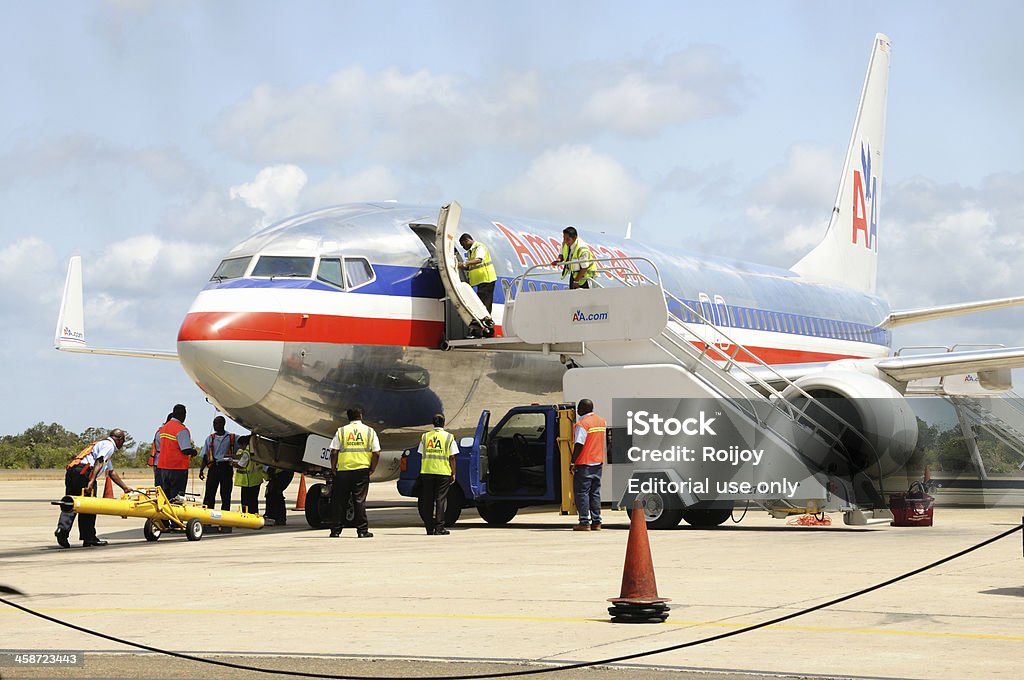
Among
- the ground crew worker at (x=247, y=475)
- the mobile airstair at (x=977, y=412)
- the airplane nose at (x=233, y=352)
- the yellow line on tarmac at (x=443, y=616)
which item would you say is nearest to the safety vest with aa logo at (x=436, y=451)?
the airplane nose at (x=233, y=352)

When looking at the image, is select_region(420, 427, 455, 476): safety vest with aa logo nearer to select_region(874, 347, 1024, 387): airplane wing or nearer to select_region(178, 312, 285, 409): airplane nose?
select_region(178, 312, 285, 409): airplane nose

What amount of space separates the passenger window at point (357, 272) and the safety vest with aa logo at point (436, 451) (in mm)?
2145

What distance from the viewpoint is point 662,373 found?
16.0m

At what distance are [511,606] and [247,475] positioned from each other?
9.68 metres

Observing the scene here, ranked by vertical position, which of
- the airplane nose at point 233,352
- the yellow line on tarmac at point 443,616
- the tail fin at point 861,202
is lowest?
the yellow line on tarmac at point 443,616

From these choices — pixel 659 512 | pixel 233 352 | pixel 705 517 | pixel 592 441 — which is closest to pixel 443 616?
pixel 592 441

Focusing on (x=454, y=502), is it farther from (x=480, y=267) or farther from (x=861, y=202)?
(x=861, y=202)

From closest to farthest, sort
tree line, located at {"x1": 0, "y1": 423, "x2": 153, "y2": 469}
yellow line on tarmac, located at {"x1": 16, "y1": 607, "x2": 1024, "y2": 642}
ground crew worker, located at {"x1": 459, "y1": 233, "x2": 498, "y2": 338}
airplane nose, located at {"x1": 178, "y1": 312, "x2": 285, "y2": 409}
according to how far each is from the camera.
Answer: yellow line on tarmac, located at {"x1": 16, "y1": 607, "x2": 1024, "y2": 642} → airplane nose, located at {"x1": 178, "y1": 312, "x2": 285, "y2": 409} → ground crew worker, located at {"x1": 459, "y1": 233, "x2": 498, "y2": 338} → tree line, located at {"x1": 0, "y1": 423, "x2": 153, "y2": 469}

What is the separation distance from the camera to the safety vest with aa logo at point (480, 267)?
55.6 feet

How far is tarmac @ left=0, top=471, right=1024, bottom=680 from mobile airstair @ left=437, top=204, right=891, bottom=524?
1.41m

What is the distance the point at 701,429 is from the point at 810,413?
1817 millimetres

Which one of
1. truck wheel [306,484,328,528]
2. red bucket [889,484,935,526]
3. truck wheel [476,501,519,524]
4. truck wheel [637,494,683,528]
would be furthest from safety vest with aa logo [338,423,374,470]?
red bucket [889,484,935,526]

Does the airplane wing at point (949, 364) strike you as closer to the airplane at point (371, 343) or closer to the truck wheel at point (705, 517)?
the airplane at point (371, 343)

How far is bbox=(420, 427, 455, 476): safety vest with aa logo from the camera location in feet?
50.6
